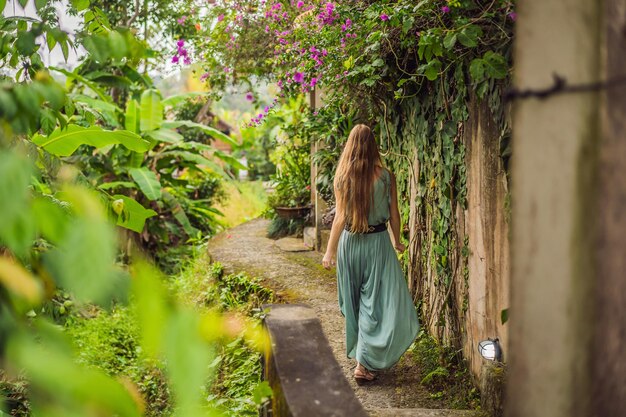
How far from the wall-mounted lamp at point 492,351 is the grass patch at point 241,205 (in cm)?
954

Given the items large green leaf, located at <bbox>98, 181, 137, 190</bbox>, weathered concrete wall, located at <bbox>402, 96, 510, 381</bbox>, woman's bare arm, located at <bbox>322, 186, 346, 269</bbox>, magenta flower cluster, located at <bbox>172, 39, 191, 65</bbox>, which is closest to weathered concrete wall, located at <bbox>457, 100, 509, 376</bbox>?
weathered concrete wall, located at <bbox>402, 96, 510, 381</bbox>

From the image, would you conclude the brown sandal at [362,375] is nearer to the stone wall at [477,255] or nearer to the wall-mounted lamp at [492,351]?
the stone wall at [477,255]

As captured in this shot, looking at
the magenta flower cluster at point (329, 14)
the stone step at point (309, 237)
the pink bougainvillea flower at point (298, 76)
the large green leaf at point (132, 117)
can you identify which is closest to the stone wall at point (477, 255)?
the magenta flower cluster at point (329, 14)

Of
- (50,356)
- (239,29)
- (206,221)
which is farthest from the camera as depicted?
(206,221)

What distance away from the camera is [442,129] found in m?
4.87

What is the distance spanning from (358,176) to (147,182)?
5550 mm

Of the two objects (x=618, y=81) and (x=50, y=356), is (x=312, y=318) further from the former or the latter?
(x=50, y=356)

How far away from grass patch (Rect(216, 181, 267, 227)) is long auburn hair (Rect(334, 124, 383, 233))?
27.6 feet

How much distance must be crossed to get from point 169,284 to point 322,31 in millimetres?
4944

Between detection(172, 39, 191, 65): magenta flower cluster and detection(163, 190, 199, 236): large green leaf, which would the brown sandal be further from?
detection(163, 190, 199, 236): large green leaf

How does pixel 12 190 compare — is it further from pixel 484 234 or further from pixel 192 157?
pixel 192 157

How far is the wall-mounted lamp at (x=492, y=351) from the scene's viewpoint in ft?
13.3

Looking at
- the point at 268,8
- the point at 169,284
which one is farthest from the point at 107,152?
the point at 268,8

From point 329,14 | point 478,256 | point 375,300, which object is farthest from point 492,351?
point 329,14
